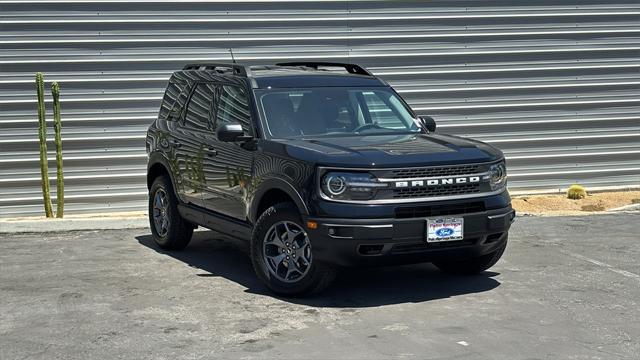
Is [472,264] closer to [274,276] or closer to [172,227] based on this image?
[274,276]

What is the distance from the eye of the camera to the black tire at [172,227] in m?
9.50

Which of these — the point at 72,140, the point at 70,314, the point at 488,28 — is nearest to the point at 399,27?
the point at 488,28

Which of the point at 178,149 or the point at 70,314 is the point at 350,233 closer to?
the point at 70,314

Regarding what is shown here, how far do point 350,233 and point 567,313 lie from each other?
5.51ft

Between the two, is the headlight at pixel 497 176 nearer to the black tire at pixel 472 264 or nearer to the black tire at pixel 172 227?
the black tire at pixel 472 264

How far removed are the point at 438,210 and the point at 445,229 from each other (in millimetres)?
153

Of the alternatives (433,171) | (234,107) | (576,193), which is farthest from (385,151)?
(576,193)

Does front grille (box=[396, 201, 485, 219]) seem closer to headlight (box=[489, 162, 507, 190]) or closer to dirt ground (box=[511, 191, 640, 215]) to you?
headlight (box=[489, 162, 507, 190])

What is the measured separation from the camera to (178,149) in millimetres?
9258

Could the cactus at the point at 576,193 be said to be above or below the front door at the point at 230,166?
below

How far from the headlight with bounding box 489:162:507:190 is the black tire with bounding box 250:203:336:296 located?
57.6 inches

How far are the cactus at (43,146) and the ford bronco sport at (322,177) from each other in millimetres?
2594

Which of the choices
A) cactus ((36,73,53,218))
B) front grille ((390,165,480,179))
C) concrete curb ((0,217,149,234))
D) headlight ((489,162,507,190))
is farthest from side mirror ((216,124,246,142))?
cactus ((36,73,53,218))

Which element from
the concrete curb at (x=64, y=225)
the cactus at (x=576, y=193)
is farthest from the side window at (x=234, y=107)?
the cactus at (x=576, y=193)
